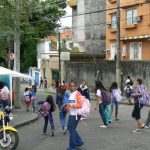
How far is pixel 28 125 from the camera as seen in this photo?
1969 cm

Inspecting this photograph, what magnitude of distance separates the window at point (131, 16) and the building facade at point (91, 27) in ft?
57.8

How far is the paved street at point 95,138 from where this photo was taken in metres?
13.5

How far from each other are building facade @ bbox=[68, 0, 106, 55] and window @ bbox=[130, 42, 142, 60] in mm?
17455

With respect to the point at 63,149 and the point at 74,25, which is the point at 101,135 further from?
the point at 74,25

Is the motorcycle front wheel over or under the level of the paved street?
over

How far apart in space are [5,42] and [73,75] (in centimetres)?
1801

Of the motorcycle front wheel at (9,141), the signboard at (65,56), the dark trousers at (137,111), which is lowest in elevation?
the motorcycle front wheel at (9,141)

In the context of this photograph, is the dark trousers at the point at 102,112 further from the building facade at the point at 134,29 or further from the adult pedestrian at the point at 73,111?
the building facade at the point at 134,29

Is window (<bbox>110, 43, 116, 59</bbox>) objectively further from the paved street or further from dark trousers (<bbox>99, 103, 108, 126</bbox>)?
dark trousers (<bbox>99, 103, 108, 126</bbox>)

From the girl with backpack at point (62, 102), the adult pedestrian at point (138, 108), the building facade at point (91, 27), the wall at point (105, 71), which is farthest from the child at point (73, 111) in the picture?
the building facade at point (91, 27)

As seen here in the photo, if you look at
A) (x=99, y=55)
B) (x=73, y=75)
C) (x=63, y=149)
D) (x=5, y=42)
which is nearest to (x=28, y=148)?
(x=63, y=149)

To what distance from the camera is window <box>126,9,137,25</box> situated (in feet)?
131

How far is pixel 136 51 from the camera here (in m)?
40.3

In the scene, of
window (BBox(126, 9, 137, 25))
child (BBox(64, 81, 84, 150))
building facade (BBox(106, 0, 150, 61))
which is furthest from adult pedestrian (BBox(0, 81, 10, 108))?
window (BBox(126, 9, 137, 25))
